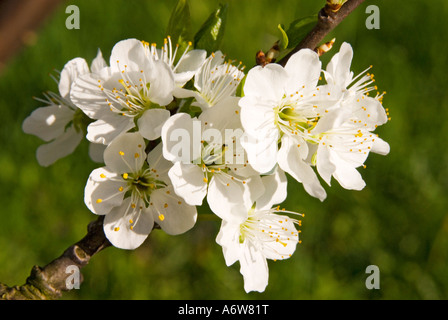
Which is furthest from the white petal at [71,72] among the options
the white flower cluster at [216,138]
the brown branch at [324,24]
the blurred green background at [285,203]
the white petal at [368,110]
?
the blurred green background at [285,203]

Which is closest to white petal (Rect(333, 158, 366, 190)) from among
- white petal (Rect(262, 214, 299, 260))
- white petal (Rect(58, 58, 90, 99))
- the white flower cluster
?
the white flower cluster

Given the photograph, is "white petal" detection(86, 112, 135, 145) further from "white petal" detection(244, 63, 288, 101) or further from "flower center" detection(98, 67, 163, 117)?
"white petal" detection(244, 63, 288, 101)

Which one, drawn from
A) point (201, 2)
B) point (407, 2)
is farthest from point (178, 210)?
point (407, 2)

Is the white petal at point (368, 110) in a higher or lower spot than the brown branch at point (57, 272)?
higher

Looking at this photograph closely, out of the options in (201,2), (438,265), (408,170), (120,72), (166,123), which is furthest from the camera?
(201,2)

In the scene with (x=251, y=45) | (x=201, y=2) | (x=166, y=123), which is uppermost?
(x=201, y=2)

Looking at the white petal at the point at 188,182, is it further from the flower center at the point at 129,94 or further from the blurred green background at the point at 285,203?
the blurred green background at the point at 285,203
